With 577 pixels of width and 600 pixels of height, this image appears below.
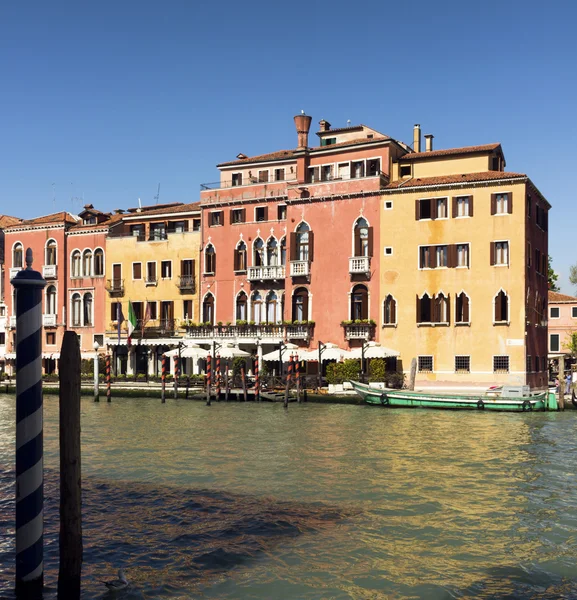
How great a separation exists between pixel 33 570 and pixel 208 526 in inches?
179

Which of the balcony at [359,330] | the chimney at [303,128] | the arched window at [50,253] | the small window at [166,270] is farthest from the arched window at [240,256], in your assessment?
the arched window at [50,253]

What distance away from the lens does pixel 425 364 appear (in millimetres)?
37094

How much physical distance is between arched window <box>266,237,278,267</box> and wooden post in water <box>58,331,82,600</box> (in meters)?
34.4

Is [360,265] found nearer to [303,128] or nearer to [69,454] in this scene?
[303,128]

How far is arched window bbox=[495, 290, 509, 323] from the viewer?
35469 millimetres

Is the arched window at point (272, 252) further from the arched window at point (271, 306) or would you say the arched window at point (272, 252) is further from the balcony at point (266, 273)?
the arched window at point (271, 306)

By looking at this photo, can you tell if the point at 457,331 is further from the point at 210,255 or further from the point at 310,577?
the point at 310,577

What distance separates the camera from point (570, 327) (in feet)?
186

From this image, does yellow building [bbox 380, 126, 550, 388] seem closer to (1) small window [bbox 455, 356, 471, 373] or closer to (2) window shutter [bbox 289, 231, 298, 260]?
(1) small window [bbox 455, 356, 471, 373]

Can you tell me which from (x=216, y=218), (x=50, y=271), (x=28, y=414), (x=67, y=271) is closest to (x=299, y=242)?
(x=216, y=218)

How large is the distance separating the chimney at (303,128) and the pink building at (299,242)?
53 mm

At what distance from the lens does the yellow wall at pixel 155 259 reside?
4466 cm

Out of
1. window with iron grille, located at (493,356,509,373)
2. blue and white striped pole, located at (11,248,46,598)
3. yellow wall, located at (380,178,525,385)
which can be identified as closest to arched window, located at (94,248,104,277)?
yellow wall, located at (380,178,525,385)

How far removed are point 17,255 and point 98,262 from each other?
5.81 metres
